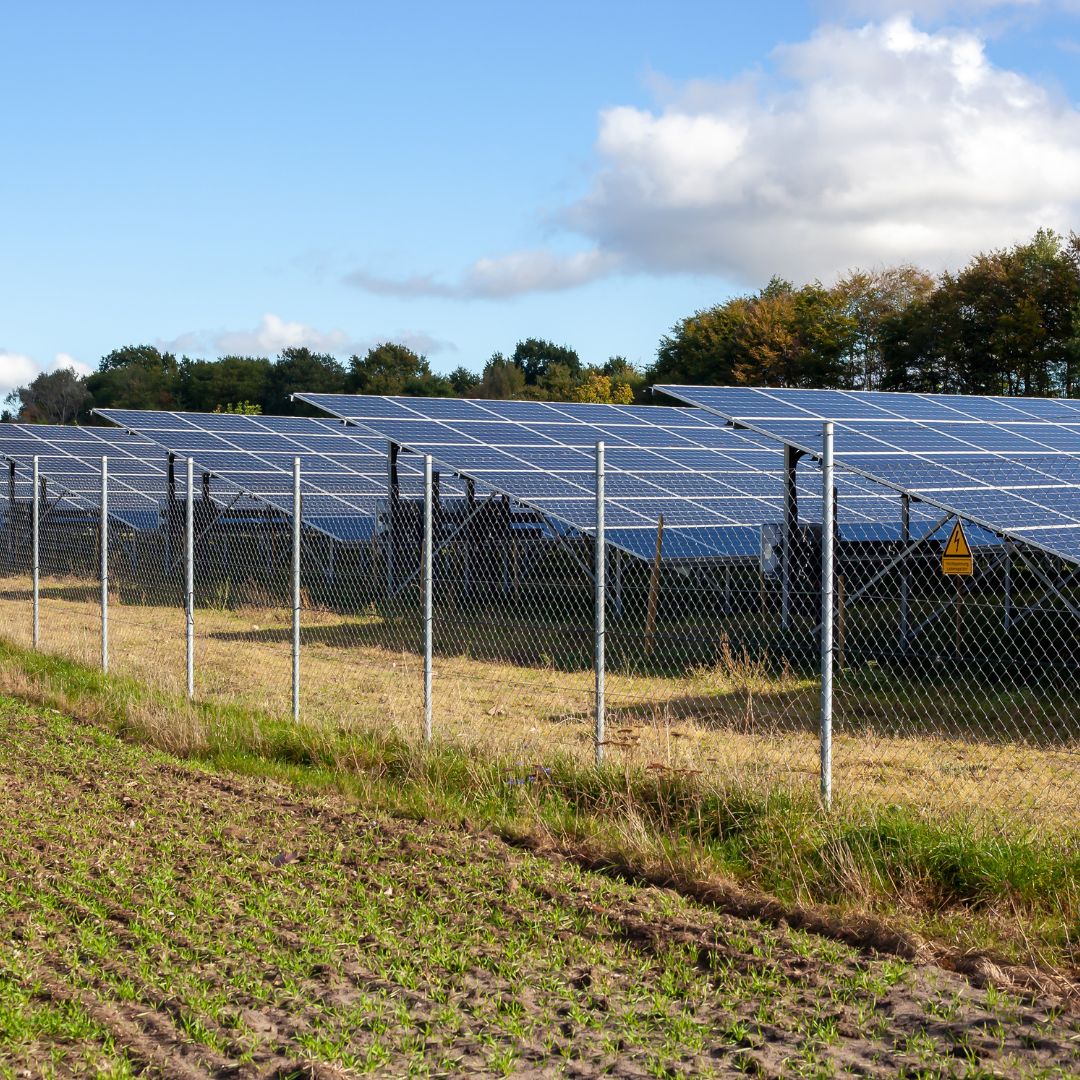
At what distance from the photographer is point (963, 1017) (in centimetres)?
479

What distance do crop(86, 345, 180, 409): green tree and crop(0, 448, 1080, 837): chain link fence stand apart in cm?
6544

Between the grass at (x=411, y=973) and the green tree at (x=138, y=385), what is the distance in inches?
3369

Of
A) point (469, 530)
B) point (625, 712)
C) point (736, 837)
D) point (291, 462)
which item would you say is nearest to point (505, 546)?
point (469, 530)

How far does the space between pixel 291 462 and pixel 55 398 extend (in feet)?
250

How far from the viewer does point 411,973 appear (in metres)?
5.24

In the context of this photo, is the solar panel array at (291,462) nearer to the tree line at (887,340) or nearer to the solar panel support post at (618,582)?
the solar panel support post at (618,582)

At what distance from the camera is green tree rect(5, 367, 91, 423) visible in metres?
95.3

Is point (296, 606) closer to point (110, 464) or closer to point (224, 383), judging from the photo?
point (110, 464)

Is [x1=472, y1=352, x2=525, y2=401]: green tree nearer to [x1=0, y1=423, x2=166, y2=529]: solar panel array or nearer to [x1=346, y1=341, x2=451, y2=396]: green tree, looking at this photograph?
[x1=346, y1=341, x2=451, y2=396]: green tree

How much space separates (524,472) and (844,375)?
34.1m

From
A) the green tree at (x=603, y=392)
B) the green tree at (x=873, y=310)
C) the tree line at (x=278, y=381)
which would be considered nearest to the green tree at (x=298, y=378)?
the tree line at (x=278, y=381)

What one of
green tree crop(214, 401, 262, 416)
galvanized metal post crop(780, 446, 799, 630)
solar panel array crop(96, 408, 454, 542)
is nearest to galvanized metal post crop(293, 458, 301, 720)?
galvanized metal post crop(780, 446, 799, 630)

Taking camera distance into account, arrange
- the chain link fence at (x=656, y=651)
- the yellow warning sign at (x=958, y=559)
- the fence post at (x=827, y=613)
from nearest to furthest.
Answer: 1. the fence post at (x=827, y=613)
2. the yellow warning sign at (x=958, y=559)
3. the chain link fence at (x=656, y=651)

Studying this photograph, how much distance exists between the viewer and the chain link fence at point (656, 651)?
8891mm
